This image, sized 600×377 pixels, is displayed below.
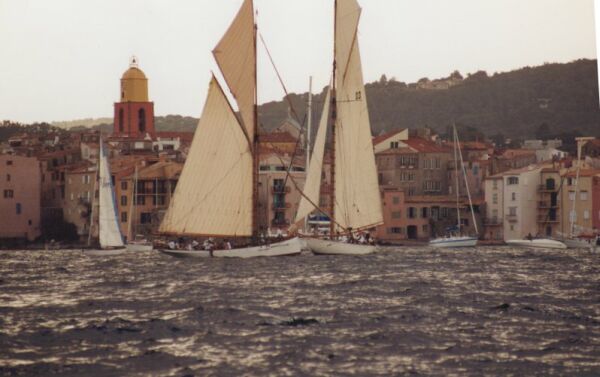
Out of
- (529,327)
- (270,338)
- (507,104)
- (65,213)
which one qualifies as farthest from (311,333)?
(507,104)

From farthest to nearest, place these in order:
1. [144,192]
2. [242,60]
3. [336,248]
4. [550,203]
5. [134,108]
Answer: [144,192], [550,203], [134,108], [336,248], [242,60]

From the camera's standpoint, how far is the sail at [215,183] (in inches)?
869

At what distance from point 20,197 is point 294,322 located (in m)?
3.86

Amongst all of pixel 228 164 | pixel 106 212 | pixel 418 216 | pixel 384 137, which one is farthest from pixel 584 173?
pixel 384 137

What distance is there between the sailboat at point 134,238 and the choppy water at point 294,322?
9758 millimetres

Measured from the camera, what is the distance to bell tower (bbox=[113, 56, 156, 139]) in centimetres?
1689

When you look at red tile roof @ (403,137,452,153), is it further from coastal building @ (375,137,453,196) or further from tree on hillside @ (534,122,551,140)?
tree on hillside @ (534,122,551,140)

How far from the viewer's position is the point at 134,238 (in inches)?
1281

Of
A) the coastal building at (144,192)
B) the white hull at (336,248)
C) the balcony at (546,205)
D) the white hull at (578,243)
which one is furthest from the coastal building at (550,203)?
the coastal building at (144,192)

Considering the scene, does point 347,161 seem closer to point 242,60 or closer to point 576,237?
point 242,60

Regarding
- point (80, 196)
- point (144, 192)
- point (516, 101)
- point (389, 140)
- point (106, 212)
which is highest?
point (389, 140)

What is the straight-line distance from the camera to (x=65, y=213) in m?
18.7

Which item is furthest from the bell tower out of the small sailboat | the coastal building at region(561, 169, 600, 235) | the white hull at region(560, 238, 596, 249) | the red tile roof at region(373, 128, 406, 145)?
the white hull at region(560, 238, 596, 249)

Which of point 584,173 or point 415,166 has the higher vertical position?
point 415,166
